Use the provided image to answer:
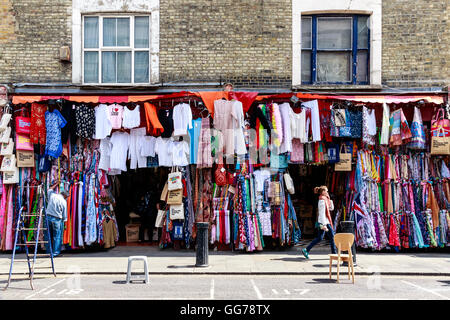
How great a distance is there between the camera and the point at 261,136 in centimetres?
1326

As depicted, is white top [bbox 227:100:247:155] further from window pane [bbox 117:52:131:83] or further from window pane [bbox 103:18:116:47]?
window pane [bbox 103:18:116:47]

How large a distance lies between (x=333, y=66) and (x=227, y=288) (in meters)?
8.27

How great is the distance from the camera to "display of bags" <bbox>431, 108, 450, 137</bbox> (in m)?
13.1

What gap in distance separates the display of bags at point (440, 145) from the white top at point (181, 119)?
6353 mm

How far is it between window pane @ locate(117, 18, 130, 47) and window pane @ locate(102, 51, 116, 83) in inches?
16.4

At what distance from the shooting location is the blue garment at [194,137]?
521 inches

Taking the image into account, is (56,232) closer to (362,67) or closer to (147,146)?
(147,146)

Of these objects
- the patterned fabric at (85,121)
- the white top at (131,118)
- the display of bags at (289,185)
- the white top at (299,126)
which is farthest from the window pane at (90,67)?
the display of bags at (289,185)

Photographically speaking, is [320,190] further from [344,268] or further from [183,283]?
[183,283]

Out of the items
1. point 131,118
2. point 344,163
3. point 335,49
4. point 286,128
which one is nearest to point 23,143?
point 131,118

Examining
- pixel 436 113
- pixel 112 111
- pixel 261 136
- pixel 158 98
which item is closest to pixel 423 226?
pixel 436 113

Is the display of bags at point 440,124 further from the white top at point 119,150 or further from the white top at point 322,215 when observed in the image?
the white top at point 119,150

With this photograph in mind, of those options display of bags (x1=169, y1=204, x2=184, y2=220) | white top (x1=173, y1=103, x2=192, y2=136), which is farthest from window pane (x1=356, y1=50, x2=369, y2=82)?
display of bags (x1=169, y1=204, x2=184, y2=220)

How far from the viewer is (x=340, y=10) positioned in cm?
1440
